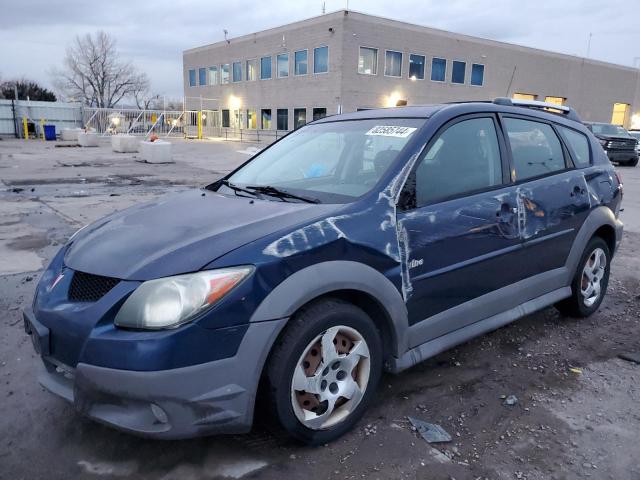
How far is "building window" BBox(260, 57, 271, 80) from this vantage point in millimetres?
39237

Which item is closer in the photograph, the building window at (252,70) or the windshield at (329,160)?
the windshield at (329,160)

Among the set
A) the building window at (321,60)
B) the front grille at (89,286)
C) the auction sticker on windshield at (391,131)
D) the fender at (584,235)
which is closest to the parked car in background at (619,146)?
the building window at (321,60)

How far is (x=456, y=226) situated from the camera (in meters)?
3.07

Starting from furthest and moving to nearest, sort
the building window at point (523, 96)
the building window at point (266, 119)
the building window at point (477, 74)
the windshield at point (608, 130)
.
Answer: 1. the building window at point (523, 96)
2. the building window at point (266, 119)
3. the building window at point (477, 74)
4. the windshield at point (608, 130)

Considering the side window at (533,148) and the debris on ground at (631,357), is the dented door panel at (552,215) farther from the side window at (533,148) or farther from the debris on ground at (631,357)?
the debris on ground at (631,357)

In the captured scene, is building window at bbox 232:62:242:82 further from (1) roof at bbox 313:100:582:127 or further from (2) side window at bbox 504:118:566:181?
(2) side window at bbox 504:118:566:181

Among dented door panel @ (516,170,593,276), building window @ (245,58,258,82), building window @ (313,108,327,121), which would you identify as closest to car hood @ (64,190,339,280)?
dented door panel @ (516,170,593,276)

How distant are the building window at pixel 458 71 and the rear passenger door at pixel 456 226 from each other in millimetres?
37295

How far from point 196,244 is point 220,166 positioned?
16348 mm

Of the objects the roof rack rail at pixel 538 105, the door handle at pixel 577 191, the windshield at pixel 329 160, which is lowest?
the door handle at pixel 577 191

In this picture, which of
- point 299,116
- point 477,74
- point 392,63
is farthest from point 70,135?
point 477,74

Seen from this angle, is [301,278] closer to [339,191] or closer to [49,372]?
[339,191]

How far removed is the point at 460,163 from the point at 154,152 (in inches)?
654

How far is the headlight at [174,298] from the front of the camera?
7.16ft
